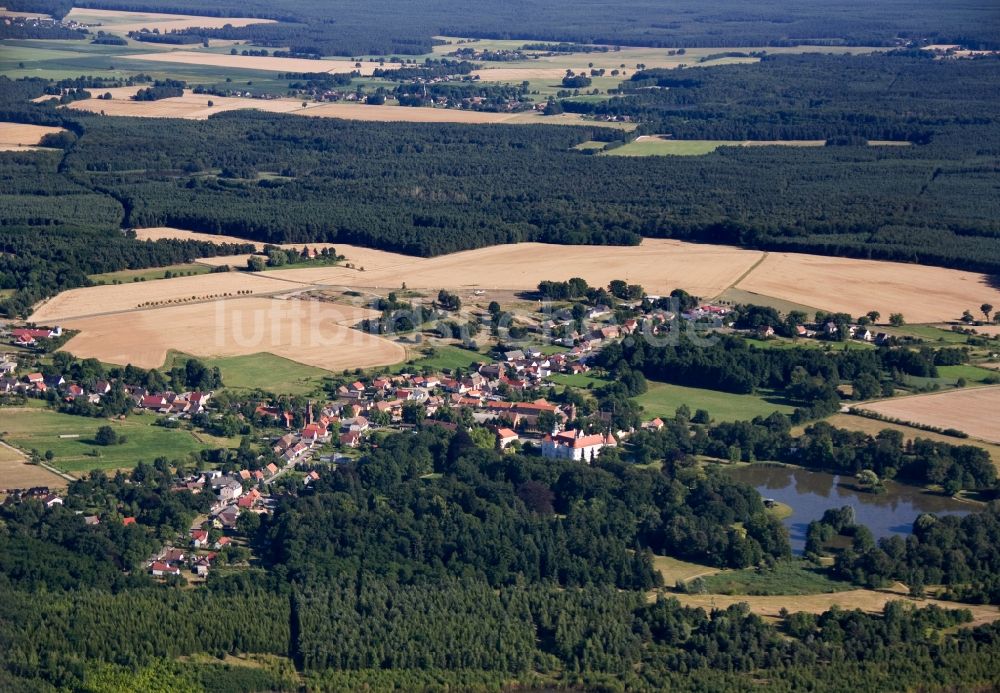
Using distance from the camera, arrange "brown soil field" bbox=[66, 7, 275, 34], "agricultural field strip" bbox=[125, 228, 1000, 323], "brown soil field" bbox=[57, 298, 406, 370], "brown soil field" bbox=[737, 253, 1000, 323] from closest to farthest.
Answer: "brown soil field" bbox=[57, 298, 406, 370] → "brown soil field" bbox=[737, 253, 1000, 323] → "agricultural field strip" bbox=[125, 228, 1000, 323] → "brown soil field" bbox=[66, 7, 275, 34]

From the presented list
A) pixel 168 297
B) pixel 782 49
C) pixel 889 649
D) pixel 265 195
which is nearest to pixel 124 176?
pixel 265 195

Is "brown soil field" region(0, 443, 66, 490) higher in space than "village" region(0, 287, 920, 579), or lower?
lower

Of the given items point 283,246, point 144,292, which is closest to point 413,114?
point 283,246

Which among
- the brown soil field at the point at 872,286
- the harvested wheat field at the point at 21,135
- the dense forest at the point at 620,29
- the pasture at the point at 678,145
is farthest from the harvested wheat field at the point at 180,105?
the brown soil field at the point at 872,286

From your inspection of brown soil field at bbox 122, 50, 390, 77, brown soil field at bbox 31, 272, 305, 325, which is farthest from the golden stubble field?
brown soil field at bbox 31, 272, 305, 325

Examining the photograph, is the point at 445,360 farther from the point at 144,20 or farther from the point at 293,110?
the point at 144,20

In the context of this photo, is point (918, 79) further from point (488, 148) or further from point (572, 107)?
point (488, 148)

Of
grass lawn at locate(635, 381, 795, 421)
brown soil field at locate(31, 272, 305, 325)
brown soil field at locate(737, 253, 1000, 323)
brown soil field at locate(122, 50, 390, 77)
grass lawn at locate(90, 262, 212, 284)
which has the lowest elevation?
grass lawn at locate(90, 262, 212, 284)

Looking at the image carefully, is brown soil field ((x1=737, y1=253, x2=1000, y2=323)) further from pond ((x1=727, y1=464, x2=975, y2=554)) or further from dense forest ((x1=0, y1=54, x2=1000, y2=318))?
pond ((x1=727, y1=464, x2=975, y2=554))
